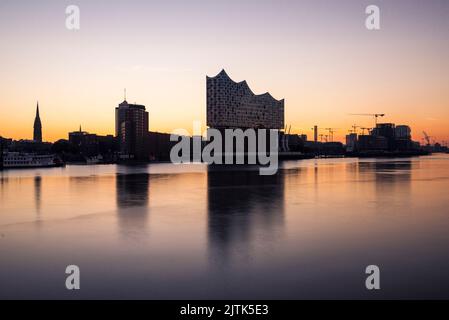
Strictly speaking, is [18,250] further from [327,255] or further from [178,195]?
[178,195]

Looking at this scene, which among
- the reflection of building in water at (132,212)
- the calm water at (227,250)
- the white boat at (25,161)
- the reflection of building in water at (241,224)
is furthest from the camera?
the white boat at (25,161)

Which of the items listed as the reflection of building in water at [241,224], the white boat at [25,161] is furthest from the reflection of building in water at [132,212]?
the white boat at [25,161]

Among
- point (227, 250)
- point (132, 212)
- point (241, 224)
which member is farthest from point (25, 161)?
point (227, 250)

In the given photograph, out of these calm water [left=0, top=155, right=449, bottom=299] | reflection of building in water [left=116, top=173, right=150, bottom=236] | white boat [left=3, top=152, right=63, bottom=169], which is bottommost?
calm water [left=0, top=155, right=449, bottom=299]

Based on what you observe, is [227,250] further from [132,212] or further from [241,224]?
[132,212]

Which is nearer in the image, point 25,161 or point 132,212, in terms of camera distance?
point 132,212

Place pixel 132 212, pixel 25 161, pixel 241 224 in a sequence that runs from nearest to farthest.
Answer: pixel 241 224
pixel 132 212
pixel 25 161

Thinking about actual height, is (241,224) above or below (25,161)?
below

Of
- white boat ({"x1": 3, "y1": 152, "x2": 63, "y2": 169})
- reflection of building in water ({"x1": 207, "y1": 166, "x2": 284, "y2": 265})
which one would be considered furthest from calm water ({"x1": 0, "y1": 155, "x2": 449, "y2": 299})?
white boat ({"x1": 3, "y1": 152, "x2": 63, "y2": 169})

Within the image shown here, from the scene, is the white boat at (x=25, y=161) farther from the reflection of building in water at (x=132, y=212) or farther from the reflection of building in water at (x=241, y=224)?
the reflection of building in water at (x=241, y=224)

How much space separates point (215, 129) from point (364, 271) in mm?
175012

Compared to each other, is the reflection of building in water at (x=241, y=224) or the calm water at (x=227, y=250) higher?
the reflection of building in water at (x=241, y=224)

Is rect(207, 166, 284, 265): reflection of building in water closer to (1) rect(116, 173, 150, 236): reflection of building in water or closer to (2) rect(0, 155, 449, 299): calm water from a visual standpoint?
(2) rect(0, 155, 449, 299): calm water

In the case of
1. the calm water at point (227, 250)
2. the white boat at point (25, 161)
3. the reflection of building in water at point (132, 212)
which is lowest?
the calm water at point (227, 250)
